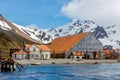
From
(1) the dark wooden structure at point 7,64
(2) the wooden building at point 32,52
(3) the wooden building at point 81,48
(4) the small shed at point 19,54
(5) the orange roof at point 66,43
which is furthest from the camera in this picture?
(5) the orange roof at point 66,43

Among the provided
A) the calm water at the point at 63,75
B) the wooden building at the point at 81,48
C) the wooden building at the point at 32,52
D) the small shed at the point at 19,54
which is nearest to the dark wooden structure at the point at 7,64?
the calm water at the point at 63,75

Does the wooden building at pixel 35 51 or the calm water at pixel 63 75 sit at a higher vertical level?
the wooden building at pixel 35 51

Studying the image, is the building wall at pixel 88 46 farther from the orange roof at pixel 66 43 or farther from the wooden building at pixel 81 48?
the orange roof at pixel 66 43

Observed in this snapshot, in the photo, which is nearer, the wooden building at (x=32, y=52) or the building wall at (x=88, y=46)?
the wooden building at (x=32, y=52)

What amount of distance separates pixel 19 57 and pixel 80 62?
1030 inches

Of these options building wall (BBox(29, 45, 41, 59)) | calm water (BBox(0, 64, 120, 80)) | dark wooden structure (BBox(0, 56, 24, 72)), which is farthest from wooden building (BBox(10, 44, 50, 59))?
calm water (BBox(0, 64, 120, 80))

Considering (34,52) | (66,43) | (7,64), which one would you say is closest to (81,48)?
(66,43)

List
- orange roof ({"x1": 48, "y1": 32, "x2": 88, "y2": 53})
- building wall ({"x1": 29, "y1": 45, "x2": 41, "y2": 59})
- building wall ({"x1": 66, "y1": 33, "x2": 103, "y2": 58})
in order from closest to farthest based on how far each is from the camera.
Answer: building wall ({"x1": 29, "y1": 45, "x2": 41, "y2": 59}) → building wall ({"x1": 66, "y1": 33, "x2": 103, "y2": 58}) → orange roof ({"x1": 48, "y1": 32, "x2": 88, "y2": 53})

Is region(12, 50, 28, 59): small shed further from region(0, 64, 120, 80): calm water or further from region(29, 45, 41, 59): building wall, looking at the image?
region(0, 64, 120, 80): calm water

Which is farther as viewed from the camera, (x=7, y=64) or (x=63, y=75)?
(x=7, y=64)

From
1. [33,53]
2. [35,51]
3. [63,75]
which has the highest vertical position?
[35,51]

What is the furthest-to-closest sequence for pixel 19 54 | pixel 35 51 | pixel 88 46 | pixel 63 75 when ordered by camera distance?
pixel 88 46 < pixel 35 51 < pixel 19 54 < pixel 63 75

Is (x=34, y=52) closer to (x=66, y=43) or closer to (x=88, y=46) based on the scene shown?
(x=66, y=43)

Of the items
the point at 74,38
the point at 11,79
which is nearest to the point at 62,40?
the point at 74,38
